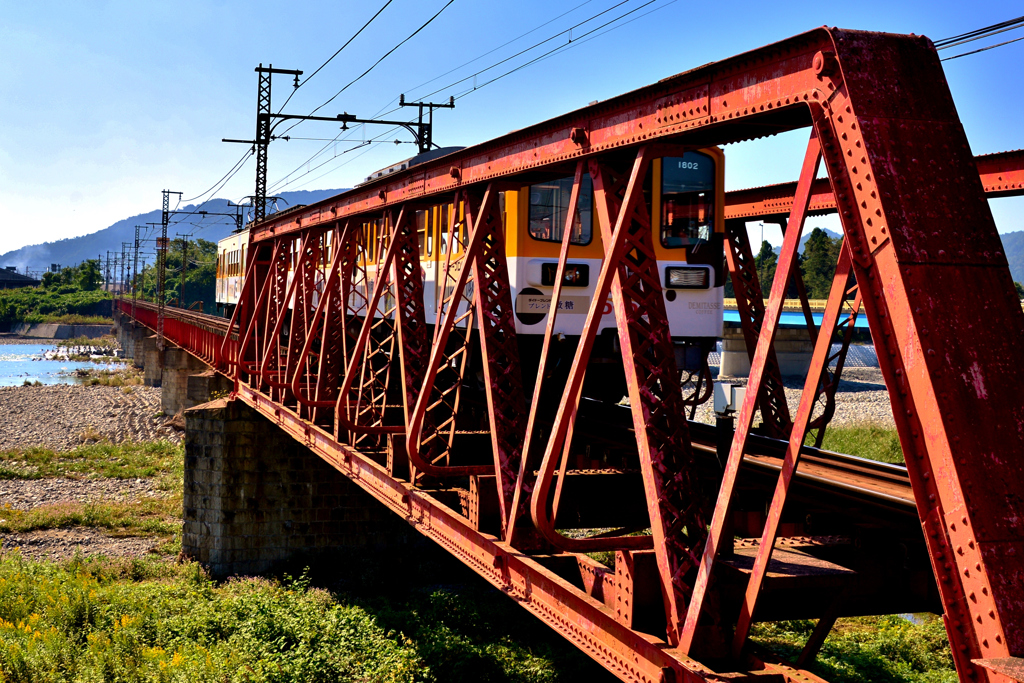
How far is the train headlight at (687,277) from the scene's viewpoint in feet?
41.7

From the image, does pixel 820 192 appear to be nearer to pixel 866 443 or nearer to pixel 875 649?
pixel 875 649

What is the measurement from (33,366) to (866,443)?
8196cm

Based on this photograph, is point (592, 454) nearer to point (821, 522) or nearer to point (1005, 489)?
point (821, 522)

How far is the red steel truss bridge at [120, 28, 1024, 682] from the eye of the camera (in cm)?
339

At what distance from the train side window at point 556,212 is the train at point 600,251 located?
0.01 meters

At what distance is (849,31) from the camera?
3846mm

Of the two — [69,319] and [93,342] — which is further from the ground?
[69,319]

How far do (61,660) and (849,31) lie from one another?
14.7 metres

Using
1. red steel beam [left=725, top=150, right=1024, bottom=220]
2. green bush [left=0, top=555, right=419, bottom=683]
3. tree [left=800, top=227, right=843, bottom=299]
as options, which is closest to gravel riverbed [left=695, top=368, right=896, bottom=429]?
tree [left=800, top=227, right=843, bottom=299]

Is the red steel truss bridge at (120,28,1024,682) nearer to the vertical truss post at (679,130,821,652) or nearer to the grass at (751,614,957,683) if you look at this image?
the vertical truss post at (679,130,821,652)

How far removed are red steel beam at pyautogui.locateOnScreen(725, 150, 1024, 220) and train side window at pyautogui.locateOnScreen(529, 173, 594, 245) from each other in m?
2.60

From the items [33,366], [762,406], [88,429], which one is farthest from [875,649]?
[33,366]

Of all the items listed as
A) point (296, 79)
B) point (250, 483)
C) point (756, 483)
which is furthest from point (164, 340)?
point (756, 483)

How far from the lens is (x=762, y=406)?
36.8 feet
